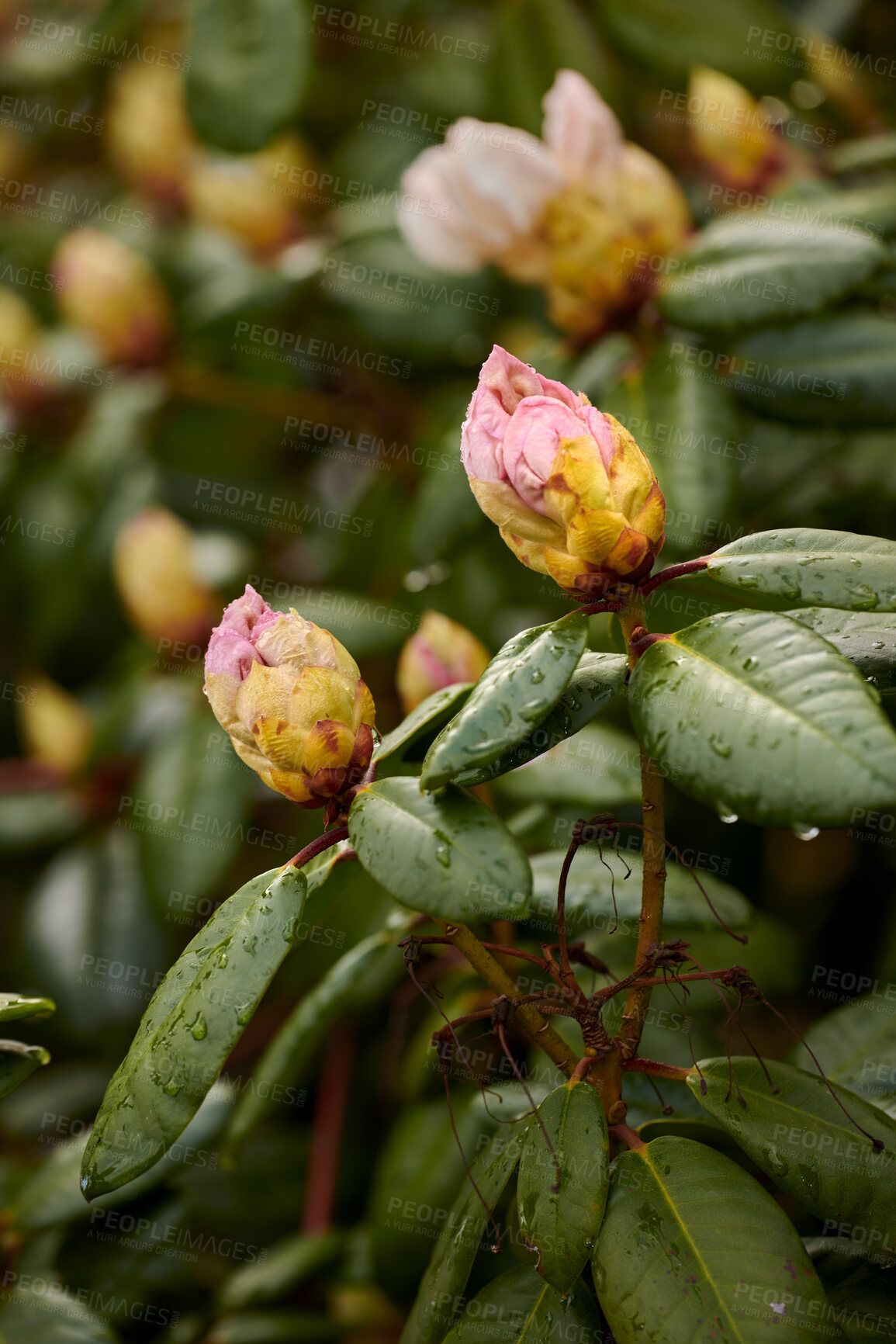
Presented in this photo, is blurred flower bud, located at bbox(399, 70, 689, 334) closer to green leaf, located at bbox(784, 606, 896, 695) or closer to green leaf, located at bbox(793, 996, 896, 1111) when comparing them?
green leaf, located at bbox(784, 606, 896, 695)

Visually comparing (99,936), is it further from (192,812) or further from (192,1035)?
(192,1035)

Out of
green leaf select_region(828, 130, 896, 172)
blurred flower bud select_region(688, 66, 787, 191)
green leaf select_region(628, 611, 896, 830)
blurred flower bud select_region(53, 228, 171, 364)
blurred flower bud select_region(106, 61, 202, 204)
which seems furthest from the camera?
blurred flower bud select_region(106, 61, 202, 204)


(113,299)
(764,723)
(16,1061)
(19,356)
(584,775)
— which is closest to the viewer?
(764,723)

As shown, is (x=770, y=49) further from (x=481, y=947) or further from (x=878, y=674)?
(x=481, y=947)

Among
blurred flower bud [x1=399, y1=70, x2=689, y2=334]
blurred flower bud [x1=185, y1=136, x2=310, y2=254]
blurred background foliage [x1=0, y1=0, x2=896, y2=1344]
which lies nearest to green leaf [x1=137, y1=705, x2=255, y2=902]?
blurred background foliage [x1=0, y1=0, x2=896, y2=1344]

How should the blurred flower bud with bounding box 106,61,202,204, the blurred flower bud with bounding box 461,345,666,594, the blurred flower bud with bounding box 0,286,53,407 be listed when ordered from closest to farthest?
the blurred flower bud with bounding box 461,345,666,594, the blurred flower bud with bounding box 0,286,53,407, the blurred flower bud with bounding box 106,61,202,204

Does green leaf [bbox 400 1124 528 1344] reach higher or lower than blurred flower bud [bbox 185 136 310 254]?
lower

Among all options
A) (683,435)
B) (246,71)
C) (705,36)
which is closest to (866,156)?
(705,36)

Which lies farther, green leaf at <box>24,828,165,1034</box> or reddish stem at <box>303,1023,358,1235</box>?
green leaf at <box>24,828,165,1034</box>
